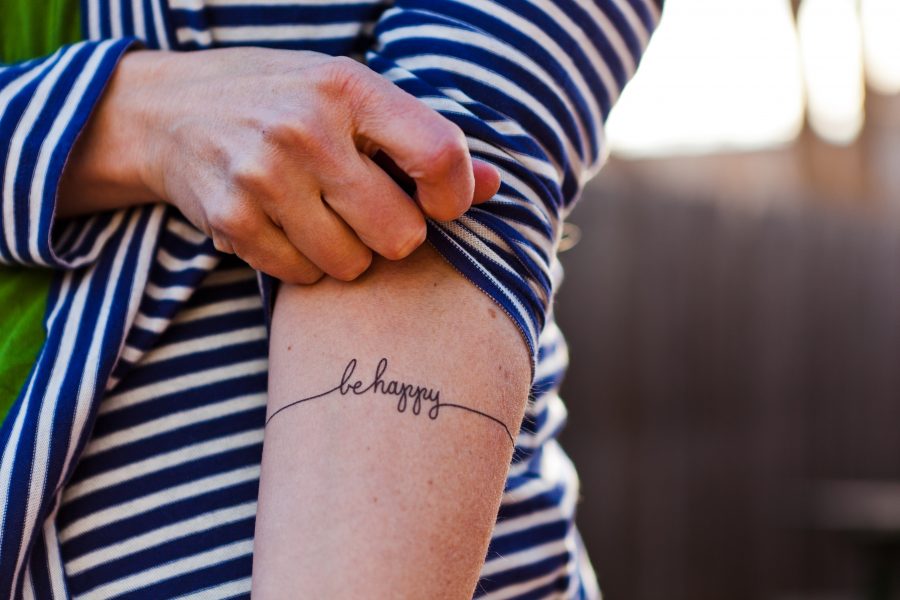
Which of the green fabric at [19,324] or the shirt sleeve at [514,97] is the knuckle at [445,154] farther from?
the green fabric at [19,324]

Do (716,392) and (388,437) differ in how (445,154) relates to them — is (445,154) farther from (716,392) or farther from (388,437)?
(716,392)

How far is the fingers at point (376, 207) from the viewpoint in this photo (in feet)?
2.16

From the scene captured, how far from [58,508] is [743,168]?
4410 millimetres

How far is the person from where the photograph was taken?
65cm

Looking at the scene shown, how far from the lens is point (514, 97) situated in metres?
0.75

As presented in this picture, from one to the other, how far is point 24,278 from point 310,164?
0.34m

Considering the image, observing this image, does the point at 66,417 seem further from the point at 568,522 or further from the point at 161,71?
the point at 568,522

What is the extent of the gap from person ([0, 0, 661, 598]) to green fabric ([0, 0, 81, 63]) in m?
0.02

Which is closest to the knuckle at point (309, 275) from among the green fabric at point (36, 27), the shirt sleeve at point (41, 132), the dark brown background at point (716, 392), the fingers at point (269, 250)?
the fingers at point (269, 250)

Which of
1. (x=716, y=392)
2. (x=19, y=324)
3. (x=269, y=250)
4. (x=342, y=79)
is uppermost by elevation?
(x=342, y=79)

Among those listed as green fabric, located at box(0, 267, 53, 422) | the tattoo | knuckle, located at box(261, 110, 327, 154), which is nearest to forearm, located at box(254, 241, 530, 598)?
the tattoo

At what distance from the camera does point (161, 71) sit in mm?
768

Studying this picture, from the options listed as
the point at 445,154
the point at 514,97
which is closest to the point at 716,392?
the point at 514,97

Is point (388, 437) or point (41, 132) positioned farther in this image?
point (41, 132)
